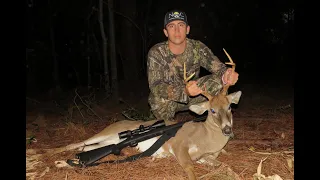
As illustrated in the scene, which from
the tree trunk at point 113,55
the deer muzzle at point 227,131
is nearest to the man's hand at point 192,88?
the deer muzzle at point 227,131

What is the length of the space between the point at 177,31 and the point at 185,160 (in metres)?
1.99

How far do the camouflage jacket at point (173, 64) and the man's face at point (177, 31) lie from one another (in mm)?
281

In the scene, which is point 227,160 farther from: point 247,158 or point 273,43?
point 273,43

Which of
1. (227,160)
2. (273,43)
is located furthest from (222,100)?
(273,43)

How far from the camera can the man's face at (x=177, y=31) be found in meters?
4.51

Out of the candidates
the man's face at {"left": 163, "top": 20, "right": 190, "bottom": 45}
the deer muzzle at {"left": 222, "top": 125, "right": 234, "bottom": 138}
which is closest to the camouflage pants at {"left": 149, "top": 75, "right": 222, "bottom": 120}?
the man's face at {"left": 163, "top": 20, "right": 190, "bottom": 45}

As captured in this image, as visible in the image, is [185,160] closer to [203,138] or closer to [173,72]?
[203,138]

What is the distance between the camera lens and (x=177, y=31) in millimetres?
4531

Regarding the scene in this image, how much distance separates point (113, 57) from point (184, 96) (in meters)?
4.02

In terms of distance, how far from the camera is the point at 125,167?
3.46 meters

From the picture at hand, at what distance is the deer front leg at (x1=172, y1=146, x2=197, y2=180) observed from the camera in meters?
3.11

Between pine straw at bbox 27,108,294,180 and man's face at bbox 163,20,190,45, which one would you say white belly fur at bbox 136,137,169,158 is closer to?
pine straw at bbox 27,108,294,180

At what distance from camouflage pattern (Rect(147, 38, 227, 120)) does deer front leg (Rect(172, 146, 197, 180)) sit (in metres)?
1.00

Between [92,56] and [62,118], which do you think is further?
[92,56]
